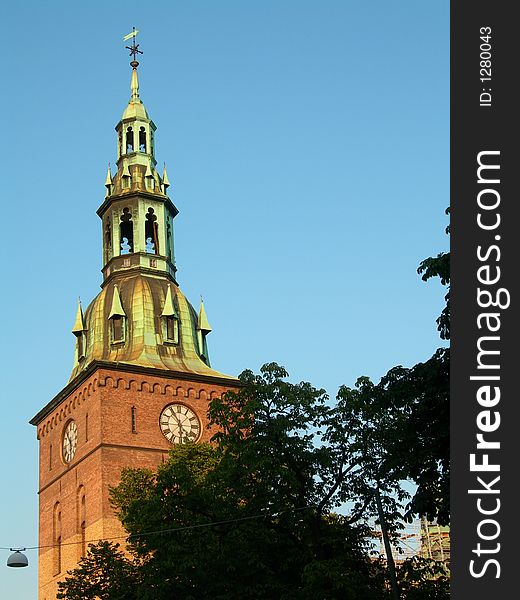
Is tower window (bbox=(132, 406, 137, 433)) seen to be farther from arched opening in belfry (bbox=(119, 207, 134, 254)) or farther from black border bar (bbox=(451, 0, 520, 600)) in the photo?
black border bar (bbox=(451, 0, 520, 600))

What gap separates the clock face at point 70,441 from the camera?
192 ft

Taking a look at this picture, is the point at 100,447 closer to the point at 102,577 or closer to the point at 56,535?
the point at 56,535

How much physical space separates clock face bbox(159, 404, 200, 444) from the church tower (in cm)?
5

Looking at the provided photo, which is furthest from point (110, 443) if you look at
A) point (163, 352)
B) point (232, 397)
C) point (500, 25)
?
point (500, 25)

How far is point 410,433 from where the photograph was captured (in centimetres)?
2581

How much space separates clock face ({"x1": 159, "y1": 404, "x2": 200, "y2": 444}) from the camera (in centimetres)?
5688

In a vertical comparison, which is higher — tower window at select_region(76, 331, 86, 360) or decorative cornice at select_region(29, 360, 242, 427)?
tower window at select_region(76, 331, 86, 360)

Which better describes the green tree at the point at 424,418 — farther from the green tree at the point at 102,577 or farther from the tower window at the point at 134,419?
the tower window at the point at 134,419

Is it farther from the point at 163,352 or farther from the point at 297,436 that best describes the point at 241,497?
the point at 163,352

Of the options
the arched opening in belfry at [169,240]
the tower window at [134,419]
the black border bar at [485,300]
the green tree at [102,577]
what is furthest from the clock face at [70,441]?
the black border bar at [485,300]

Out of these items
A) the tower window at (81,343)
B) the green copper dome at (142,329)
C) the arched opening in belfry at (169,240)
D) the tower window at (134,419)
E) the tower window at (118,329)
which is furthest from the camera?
the arched opening in belfry at (169,240)

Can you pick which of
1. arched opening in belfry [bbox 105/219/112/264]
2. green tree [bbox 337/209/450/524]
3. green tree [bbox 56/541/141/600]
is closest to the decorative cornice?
arched opening in belfry [bbox 105/219/112/264]

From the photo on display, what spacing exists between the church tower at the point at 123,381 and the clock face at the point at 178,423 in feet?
0.16

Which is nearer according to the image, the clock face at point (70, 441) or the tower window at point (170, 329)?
the clock face at point (70, 441)
